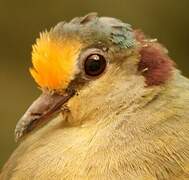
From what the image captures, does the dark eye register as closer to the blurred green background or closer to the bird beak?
the bird beak

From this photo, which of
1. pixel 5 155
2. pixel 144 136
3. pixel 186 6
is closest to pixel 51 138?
pixel 144 136

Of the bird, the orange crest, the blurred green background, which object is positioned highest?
the blurred green background

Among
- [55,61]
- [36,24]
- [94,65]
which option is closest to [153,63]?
[94,65]

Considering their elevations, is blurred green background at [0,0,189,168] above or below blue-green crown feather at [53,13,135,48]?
above

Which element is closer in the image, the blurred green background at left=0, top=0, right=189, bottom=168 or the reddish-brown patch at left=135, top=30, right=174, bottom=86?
the reddish-brown patch at left=135, top=30, right=174, bottom=86

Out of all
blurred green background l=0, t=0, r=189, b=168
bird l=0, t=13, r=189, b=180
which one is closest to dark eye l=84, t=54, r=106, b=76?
bird l=0, t=13, r=189, b=180
